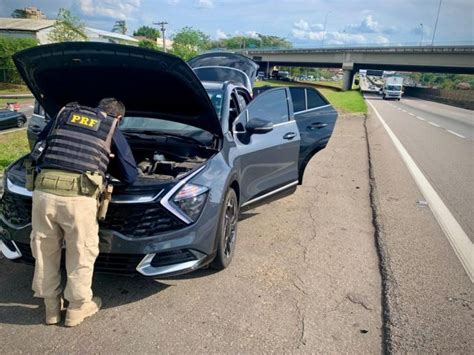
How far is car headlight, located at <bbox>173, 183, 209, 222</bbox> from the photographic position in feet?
10.6

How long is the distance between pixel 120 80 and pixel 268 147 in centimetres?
196

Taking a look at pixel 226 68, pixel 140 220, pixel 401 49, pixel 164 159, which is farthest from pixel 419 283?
pixel 401 49

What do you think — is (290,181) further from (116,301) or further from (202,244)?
(116,301)

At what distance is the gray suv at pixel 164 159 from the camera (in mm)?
3188

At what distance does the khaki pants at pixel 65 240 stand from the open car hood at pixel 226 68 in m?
7.71

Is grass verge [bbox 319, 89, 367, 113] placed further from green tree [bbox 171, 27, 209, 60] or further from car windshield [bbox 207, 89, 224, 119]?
green tree [bbox 171, 27, 209, 60]

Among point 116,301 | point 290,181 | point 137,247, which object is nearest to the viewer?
point 137,247

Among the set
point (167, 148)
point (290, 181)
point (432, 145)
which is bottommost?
point (432, 145)

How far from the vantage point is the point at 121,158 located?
3.05 metres

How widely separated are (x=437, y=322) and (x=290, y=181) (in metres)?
2.69

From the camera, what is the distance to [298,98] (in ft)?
21.7

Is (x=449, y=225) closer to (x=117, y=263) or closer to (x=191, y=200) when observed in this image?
(x=191, y=200)

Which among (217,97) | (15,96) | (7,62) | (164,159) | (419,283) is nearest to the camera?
(419,283)

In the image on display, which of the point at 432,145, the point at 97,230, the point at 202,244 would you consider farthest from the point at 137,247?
the point at 432,145
